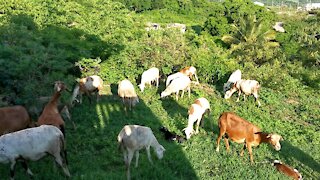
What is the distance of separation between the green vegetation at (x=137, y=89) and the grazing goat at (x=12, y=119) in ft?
3.28

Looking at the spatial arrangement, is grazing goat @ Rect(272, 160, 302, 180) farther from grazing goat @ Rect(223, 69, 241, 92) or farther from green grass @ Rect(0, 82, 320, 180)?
grazing goat @ Rect(223, 69, 241, 92)

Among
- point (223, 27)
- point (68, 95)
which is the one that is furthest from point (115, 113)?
point (223, 27)

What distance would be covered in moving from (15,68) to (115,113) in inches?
149

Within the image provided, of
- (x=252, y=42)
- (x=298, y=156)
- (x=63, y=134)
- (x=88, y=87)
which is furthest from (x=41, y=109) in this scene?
(x=252, y=42)

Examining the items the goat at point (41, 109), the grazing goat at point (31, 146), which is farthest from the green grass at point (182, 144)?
the grazing goat at point (31, 146)

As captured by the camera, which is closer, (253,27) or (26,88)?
(26,88)

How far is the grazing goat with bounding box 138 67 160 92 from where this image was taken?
618 inches

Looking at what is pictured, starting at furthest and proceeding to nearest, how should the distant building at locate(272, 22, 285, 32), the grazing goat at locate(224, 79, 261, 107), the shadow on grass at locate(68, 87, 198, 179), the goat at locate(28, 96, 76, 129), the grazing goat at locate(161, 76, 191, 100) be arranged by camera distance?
the distant building at locate(272, 22, 285, 32) < the grazing goat at locate(224, 79, 261, 107) < the grazing goat at locate(161, 76, 191, 100) < the goat at locate(28, 96, 76, 129) < the shadow on grass at locate(68, 87, 198, 179)

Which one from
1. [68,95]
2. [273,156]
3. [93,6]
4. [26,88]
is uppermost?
[93,6]

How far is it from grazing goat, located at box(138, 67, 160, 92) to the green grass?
40 centimetres

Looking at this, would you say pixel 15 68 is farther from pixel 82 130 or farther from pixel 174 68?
pixel 174 68

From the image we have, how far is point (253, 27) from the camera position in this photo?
32.8 m

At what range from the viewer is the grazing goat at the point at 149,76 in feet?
51.5

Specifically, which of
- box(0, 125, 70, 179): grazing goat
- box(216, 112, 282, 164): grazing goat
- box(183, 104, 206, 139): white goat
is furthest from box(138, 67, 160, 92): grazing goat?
box(0, 125, 70, 179): grazing goat
